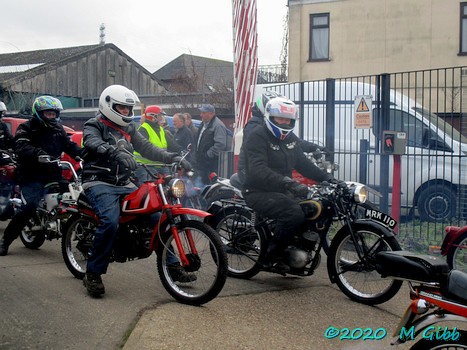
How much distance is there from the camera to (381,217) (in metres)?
5.59

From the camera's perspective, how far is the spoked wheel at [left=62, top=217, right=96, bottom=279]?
6.15 meters

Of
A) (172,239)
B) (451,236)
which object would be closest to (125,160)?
(172,239)

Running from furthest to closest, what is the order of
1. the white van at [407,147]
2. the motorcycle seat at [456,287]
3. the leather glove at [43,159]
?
the white van at [407,147] < the leather glove at [43,159] < the motorcycle seat at [456,287]

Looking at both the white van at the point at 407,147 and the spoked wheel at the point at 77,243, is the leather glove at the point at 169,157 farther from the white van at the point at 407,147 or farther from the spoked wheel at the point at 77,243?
the white van at the point at 407,147

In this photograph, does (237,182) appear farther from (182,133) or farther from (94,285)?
(182,133)

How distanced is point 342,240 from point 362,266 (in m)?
0.30

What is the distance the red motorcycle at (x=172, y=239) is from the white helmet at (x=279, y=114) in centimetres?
101

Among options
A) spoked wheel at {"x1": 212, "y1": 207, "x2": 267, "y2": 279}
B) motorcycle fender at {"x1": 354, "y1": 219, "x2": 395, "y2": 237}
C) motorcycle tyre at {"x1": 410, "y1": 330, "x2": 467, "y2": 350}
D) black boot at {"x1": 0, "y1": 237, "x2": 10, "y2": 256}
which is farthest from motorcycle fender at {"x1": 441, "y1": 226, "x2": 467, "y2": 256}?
black boot at {"x1": 0, "y1": 237, "x2": 10, "y2": 256}

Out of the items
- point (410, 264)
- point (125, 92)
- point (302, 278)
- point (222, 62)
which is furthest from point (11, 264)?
point (222, 62)

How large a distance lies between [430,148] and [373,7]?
15.4m

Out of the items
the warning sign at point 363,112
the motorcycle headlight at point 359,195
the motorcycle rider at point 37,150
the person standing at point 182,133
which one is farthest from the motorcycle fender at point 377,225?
the person standing at point 182,133

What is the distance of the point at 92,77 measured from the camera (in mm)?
41094

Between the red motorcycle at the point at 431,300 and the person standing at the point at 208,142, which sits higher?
the person standing at the point at 208,142

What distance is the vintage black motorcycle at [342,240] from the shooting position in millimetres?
5453
